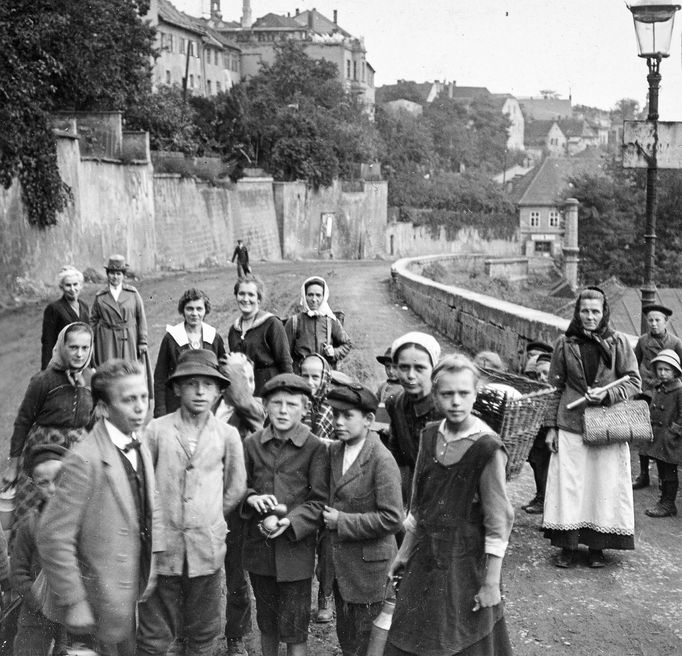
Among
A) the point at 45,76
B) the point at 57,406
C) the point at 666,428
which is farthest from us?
the point at 45,76

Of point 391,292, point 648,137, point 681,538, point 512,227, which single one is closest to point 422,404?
point 681,538

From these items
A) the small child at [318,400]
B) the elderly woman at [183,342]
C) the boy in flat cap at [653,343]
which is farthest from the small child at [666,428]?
the elderly woman at [183,342]

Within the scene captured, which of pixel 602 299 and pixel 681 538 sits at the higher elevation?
pixel 602 299

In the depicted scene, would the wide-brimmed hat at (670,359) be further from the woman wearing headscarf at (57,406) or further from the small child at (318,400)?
the woman wearing headscarf at (57,406)

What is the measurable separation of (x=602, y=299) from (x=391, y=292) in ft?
65.3

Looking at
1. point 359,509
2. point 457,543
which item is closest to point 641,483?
point 359,509

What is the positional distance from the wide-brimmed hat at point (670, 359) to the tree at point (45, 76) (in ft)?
61.6

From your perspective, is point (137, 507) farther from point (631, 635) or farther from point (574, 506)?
point (574, 506)

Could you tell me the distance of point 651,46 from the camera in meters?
9.74

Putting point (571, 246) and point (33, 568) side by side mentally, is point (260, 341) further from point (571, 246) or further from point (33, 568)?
point (571, 246)

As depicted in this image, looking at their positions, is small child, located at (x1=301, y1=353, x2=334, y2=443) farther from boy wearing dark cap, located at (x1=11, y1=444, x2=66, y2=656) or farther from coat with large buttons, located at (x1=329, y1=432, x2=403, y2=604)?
boy wearing dark cap, located at (x1=11, y1=444, x2=66, y2=656)

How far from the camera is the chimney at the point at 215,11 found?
10388cm

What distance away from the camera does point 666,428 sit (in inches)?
344

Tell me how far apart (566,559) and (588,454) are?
0.71 m
